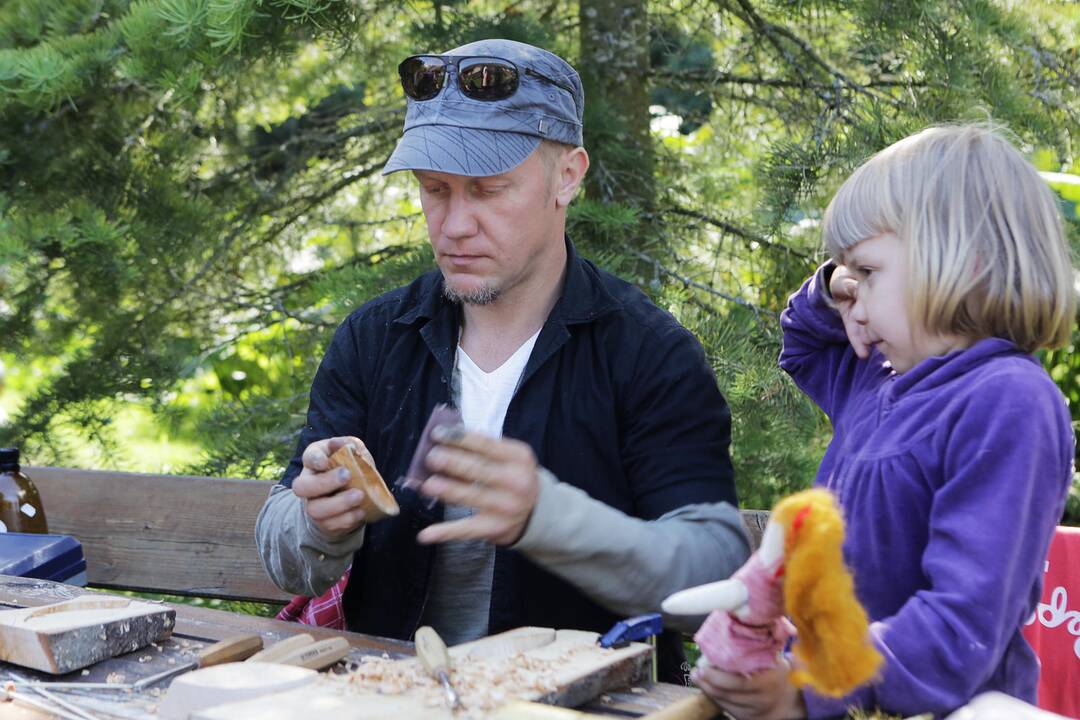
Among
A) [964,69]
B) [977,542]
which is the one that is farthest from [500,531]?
[964,69]

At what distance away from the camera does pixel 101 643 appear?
159cm

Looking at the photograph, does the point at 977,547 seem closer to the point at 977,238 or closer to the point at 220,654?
the point at 977,238

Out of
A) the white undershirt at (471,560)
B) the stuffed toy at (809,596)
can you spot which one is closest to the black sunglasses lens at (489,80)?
the white undershirt at (471,560)

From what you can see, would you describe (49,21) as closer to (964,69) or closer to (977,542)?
(964,69)

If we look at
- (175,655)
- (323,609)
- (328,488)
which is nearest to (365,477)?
(328,488)

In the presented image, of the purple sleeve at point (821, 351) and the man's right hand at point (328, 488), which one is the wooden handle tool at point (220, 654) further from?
the purple sleeve at point (821, 351)

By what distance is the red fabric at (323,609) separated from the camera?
6.88ft

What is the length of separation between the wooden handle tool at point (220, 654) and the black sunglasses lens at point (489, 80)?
975 mm

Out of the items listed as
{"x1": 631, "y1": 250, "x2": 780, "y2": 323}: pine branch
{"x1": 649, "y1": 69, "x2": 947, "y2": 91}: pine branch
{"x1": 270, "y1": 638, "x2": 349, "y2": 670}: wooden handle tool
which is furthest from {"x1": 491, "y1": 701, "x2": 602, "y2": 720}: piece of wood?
{"x1": 649, "y1": 69, "x2": 947, "y2": 91}: pine branch

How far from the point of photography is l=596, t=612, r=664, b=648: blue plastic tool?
147 cm

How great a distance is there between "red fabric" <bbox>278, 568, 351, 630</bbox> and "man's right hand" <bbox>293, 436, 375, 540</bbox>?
0.45 metres

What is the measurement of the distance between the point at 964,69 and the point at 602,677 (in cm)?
168

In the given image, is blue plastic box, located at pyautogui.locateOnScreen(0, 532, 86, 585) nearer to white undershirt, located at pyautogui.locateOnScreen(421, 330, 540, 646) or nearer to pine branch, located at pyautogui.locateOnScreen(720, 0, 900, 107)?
white undershirt, located at pyautogui.locateOnScreen(421, 330, 540, 646)

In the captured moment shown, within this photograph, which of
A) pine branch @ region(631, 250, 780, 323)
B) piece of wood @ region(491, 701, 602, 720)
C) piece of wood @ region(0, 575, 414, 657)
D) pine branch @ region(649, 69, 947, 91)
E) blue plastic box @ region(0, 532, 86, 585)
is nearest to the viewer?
piece of wood @ region(491, 701, 602, 720)
